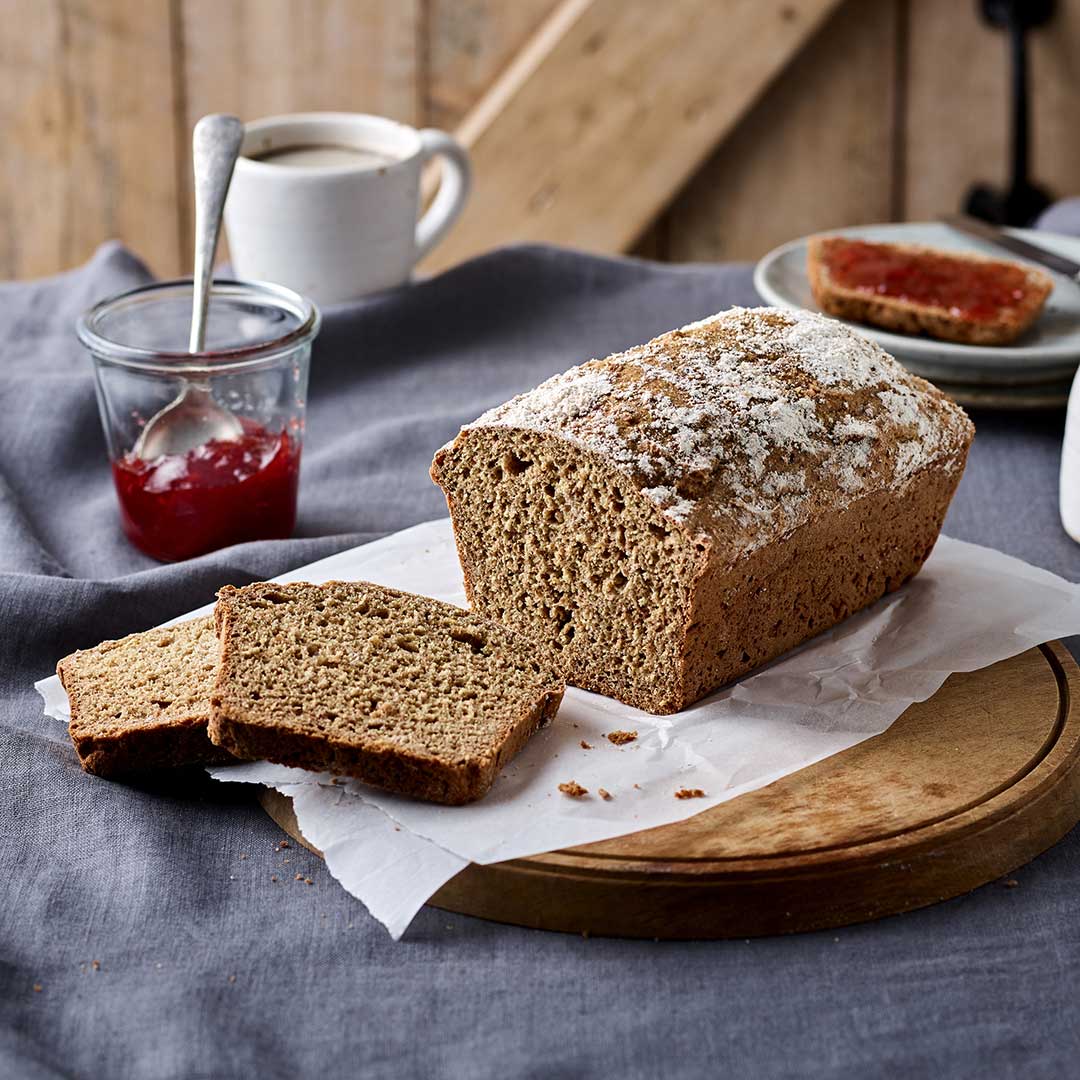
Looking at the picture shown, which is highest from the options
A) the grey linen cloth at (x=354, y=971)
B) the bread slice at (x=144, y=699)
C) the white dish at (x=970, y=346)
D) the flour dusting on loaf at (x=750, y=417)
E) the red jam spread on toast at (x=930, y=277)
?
the flour dusting on loaf at (x=750, y=417)

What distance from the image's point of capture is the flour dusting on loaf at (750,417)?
6.61ft

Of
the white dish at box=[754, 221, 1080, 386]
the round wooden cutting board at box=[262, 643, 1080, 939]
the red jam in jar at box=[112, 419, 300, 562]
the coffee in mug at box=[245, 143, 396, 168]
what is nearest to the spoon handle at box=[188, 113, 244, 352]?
the red jam in jar at box=[112, 419, 300, 562]

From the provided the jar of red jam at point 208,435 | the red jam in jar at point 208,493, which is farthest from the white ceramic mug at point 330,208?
the red jam in jar at point 208,493

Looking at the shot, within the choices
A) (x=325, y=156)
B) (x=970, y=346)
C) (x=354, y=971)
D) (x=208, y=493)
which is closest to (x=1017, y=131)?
(x=970, y=346)

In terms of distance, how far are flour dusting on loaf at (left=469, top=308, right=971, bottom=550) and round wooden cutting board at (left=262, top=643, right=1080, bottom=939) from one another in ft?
1.26

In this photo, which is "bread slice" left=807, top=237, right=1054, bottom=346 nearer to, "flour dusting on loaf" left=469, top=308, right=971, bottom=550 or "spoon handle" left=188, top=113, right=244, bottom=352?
"flour dusting on loaf" left=469, top=308, right=971, bottom=550

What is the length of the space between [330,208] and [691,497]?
64.9 inches

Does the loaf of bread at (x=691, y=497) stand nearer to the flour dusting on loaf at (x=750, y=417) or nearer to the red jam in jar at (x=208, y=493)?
the flour dusting on loaf at (x=750, y=417)

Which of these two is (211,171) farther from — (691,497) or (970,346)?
(970,346)

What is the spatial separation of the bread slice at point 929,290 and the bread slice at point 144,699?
1660mm

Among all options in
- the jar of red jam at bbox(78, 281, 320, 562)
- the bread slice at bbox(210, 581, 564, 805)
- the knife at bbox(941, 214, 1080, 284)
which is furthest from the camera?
the knife at bbox(941, 214, 1080, 284)

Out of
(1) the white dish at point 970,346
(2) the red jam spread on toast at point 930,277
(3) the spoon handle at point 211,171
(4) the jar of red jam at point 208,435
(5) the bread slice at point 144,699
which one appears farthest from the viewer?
(2) the red jam spread on toast at point 930,277

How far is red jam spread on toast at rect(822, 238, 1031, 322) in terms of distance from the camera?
3.06 m

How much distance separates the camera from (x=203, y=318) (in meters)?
2.66
